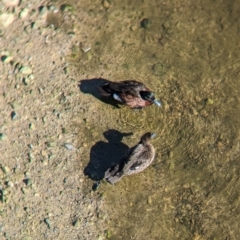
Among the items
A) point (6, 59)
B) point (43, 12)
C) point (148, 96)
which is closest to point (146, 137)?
point (148, 96)

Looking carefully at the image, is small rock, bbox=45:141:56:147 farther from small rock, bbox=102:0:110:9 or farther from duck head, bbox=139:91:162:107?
small rock, bbox=102:0:110:9

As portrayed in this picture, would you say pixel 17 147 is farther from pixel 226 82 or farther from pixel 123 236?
pixel 226 82

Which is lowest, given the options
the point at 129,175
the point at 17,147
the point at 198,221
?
the point at 198,221

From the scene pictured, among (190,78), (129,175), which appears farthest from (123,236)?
(190,78)

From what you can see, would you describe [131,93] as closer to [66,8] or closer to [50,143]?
[50,143]

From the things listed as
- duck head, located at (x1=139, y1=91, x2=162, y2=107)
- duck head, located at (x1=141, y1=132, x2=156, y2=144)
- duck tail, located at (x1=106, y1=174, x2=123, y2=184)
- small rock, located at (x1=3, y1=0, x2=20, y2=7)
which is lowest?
duck tail, located at (x1=106, y1=174, x2=123, y2=184)

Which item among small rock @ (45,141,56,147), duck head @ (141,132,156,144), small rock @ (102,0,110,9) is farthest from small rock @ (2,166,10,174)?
small rock @ (102,0,110,9)
